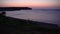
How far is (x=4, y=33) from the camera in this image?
314cm

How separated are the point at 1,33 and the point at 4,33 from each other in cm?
8

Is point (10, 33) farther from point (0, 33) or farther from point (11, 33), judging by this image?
point (0, 33)

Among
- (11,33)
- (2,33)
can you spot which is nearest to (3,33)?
(2,33)

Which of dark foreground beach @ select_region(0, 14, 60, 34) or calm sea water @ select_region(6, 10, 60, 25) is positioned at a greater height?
dark foreground beach @ select_region(0, 14, 60, 34)

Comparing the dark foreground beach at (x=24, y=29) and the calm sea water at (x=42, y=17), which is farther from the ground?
the dark foreground beach at (x=24, y=29)

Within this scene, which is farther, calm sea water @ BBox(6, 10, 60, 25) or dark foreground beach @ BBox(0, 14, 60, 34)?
calm sea water @ BBox(6, 10, 60, 25)

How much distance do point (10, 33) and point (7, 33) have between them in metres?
0.08

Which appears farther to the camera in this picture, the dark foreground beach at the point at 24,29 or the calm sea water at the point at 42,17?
the calm sea water at the point at 42,17

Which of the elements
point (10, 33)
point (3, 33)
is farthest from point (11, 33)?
point (3, 33)

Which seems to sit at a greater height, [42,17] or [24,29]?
[24,29]

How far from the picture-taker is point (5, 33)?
3.15m

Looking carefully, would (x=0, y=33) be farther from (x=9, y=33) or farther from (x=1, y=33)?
(x=9, y=33)

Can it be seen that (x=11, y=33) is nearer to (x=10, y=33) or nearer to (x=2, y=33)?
(x=10, y=33)

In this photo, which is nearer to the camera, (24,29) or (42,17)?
(24,29)
